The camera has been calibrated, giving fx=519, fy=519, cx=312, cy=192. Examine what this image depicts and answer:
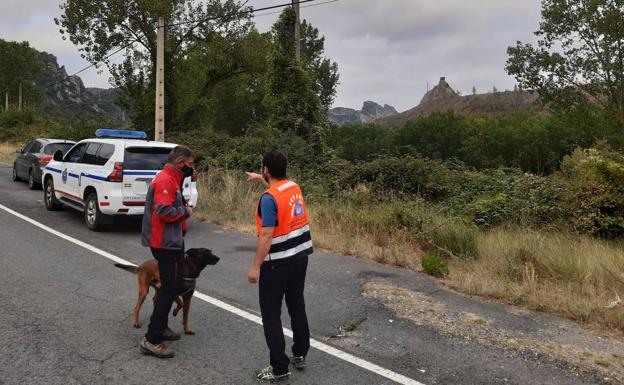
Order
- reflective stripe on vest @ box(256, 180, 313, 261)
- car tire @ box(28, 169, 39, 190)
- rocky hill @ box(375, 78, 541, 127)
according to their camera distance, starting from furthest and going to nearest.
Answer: rocky hill @ box(375, 78, 541, 127) < car tire @ box(28, 169, 39, 190) < reflective stripe on vest @ box(256, 180, 313, 261)

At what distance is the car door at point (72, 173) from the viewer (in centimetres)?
1045

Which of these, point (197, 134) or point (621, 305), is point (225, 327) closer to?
point (621, 305)

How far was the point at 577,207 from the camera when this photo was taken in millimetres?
9961

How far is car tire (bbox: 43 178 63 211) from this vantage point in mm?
11719

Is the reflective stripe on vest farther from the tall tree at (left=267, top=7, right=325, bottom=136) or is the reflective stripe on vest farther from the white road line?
the tall tree at (left=267, top=7, right=325, bottom=136)

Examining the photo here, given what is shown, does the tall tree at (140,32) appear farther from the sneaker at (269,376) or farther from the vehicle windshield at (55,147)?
the sneaker at (269,376)

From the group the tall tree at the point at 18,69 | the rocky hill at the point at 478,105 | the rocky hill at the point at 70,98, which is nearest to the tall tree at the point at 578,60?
the tall tree at the point at 18,69

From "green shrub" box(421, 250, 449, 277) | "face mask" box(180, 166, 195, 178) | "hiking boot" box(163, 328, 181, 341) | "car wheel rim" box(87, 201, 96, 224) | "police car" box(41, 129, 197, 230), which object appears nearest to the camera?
"face mask" box(180, 166, 195, 178)

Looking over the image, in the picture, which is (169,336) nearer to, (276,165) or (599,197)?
(276,165)

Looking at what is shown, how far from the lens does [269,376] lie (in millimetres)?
3895

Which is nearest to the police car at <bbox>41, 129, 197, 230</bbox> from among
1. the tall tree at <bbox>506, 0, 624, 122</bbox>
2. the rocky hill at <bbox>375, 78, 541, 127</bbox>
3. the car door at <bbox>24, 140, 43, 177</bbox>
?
the car door at <bbox>24, 140, 43, 177</bbox>

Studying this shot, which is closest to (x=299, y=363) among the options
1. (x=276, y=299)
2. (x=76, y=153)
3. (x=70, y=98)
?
(x=276, y=299)

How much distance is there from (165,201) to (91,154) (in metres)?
6.85

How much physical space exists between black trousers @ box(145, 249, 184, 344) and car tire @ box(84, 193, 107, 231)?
5887 mm
